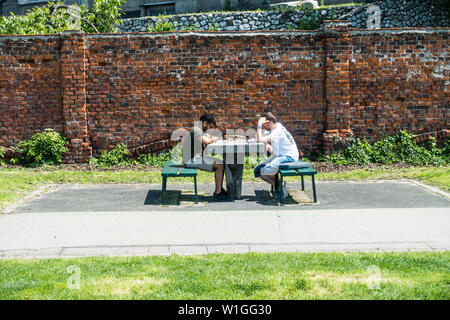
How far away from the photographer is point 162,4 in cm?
2231

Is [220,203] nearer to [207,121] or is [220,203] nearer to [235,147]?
[235,147]

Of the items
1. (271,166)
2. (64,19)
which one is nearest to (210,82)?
(271,166)

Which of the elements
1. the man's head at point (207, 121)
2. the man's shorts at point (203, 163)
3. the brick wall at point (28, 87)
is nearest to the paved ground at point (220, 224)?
the man's shorts at point (203, 163)

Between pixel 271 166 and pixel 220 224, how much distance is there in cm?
226

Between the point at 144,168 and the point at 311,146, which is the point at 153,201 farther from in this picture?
the point at 311,146

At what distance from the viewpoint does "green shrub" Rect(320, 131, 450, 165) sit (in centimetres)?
1134

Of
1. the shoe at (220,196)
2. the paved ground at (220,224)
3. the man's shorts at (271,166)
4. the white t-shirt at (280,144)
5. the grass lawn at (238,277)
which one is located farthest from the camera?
the white t-shirt at (280,144)

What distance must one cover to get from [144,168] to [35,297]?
741 cm

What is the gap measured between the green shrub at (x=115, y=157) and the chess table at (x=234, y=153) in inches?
151

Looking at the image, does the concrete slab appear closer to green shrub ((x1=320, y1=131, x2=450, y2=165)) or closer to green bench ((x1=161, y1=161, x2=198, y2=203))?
green bench ((x1=161, y1=161, x2=198, y2=203))

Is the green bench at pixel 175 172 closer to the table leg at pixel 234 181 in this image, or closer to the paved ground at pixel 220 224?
the paved ground at pixel 220 224

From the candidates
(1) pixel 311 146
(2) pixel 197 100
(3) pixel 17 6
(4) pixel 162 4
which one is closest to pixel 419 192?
(1) pixel 311 146

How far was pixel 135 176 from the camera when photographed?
33.1 feet

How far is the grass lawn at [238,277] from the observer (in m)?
3.80
